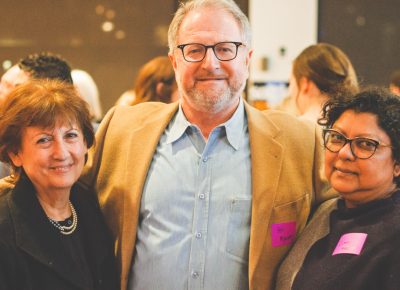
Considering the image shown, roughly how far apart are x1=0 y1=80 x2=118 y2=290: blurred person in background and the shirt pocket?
17.2 inches

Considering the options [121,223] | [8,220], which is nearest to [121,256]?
[121,223]

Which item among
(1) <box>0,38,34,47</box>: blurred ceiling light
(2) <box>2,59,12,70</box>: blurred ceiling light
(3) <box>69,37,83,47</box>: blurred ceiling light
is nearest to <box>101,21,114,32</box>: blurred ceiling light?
(3) <box>69,37,83,47</box>: blurred ceiling light

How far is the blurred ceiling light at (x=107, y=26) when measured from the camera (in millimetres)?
5941

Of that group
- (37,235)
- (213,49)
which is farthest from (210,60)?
(37,235)

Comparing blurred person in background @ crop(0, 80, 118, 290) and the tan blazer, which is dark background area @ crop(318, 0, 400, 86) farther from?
blurred person in background @ crop(0, 80, 118, 290)

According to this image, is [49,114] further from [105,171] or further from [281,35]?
[281,35]

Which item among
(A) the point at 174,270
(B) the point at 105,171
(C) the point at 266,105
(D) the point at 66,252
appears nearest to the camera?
(D) the point at 66,252

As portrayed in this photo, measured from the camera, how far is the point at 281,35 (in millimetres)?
6152

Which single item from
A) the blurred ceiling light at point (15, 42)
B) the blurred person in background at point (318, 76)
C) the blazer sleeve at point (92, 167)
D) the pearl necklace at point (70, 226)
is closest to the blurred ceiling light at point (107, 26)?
the blurred ceiling light at point (15, 42)

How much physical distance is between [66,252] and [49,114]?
443 mm

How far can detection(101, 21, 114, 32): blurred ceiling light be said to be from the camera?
594 centimetres

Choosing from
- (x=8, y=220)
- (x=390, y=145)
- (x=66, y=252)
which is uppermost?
(x=390, y=145)

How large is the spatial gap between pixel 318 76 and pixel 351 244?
5.02 ft

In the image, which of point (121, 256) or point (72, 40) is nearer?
point (121, 256)
